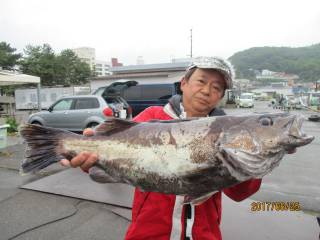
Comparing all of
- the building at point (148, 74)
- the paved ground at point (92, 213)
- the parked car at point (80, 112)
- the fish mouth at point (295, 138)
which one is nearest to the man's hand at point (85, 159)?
the fish mouth at point (295, 138)

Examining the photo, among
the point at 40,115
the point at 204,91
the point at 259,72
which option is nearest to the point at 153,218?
the point at 204,91

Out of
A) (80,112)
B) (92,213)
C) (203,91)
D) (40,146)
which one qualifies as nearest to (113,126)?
(40,146)

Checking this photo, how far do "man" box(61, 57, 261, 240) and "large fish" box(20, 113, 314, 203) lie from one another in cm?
14

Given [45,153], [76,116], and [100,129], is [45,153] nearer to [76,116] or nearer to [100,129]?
[100,129]

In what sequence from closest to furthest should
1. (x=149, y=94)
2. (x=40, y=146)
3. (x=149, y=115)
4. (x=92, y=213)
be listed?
(x=40, y=146) → (x=149, y=115) → (x=92, y=213) → (x=149, y=94)

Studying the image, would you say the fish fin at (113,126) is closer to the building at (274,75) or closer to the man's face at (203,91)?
the man's face at (203,91)

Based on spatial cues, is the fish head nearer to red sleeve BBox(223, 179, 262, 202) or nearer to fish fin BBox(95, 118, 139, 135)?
red sleeve BBox(223, 179, 262, 202)

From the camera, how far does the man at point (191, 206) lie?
216cm

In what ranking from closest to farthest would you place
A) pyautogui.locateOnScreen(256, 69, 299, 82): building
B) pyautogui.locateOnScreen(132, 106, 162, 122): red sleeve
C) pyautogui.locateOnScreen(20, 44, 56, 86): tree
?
pyautogui.locateOnScreen(132, 106, 162, 122): red sleeve
pyautogui.locateOnScreen(20, 44, 56, 86): tree
pyautogui.locateOnScreen(256, 69, 299, 82): building

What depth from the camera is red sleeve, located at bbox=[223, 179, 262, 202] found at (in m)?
2.17

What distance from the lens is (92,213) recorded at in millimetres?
5238

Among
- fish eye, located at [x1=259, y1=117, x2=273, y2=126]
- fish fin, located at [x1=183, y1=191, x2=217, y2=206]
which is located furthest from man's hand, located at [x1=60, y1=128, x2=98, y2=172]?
fish eye, located at [x1=259, y1=117, x2=273, y2=126]

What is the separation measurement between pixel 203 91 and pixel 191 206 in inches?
33.3

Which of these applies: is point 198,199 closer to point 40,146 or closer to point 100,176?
point 100,176
